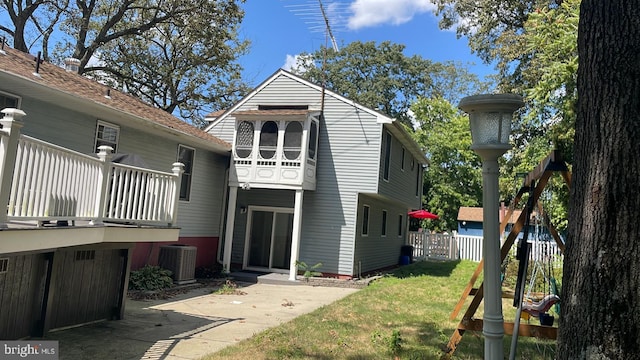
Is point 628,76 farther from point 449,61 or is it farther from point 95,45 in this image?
point 449,61

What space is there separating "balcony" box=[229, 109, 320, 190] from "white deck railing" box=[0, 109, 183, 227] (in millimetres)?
6318

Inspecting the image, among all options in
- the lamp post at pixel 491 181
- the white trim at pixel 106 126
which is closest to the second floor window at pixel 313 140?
the white trim at pixel 106 126

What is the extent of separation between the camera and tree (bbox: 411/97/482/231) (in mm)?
31078

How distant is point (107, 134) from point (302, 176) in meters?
5.74

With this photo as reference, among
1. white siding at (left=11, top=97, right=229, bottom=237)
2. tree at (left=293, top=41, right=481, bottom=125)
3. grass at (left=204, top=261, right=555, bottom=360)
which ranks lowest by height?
grass at (left=204, top=261, right=555, bottom=360)

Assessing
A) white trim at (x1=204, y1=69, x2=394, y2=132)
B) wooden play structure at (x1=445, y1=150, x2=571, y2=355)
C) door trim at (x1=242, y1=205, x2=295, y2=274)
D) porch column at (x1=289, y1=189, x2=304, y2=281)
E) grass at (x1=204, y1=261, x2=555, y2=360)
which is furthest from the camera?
door trim at (x1=242, y1=205, x2=295, y2=274)

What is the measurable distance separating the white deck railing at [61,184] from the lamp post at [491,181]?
4.31 meters

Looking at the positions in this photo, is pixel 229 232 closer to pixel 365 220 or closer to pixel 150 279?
pixel 150 279

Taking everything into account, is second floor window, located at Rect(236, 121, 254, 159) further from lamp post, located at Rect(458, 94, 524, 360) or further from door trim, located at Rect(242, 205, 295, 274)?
lamp post, located at Rect(458, 94, 524, 360)

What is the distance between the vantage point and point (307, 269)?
14.4m

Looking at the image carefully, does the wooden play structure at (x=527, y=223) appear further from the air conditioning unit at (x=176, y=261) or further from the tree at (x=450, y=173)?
the tree at (x=450, y=173)

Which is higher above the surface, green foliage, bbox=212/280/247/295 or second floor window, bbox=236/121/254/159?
second floor window, bbox=236/121/254/159

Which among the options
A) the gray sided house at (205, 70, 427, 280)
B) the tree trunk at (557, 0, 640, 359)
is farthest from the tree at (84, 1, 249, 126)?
the tree trunk at (557, 0, 640, 359)

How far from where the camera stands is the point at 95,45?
20.8 metres
